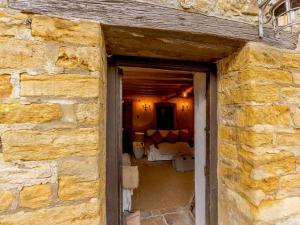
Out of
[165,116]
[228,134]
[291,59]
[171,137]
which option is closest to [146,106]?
[165,116]

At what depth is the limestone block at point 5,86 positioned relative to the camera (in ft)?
2.38

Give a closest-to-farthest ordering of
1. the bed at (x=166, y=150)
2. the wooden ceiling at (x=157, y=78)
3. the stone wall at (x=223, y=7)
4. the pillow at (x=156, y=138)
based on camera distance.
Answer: the stone wall at (x=223, y=7) → the wooden ceiling at (x=157, y=78) → the bed at (x=166, y=150) → the pillow at (x=156, y=138)

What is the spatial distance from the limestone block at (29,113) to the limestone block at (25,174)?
147 millimetres

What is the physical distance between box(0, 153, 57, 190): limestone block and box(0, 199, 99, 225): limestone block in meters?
0.11

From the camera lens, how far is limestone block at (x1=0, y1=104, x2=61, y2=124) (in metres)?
0.73

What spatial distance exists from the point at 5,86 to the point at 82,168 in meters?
0.41

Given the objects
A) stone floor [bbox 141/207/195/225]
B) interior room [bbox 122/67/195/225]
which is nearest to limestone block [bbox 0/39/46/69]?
interior room [bbox 122/67/195/225]

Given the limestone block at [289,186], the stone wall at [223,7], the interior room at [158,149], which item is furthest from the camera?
the interior room at [158,149]

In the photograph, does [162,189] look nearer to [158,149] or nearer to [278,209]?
[158,149]

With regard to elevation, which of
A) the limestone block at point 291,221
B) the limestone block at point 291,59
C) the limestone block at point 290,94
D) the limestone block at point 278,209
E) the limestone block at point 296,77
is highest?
the limestone block at point 291,59

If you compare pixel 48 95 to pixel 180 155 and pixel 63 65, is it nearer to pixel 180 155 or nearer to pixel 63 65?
pixel 63 65

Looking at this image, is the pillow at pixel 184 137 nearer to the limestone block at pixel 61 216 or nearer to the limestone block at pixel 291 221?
the limestone block at pixel 291 221

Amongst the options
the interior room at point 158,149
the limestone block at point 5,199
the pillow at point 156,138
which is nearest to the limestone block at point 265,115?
the interior room at point 158,149

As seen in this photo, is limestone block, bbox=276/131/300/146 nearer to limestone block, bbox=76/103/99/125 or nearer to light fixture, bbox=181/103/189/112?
limestone block, bbox=76/103/99/125
